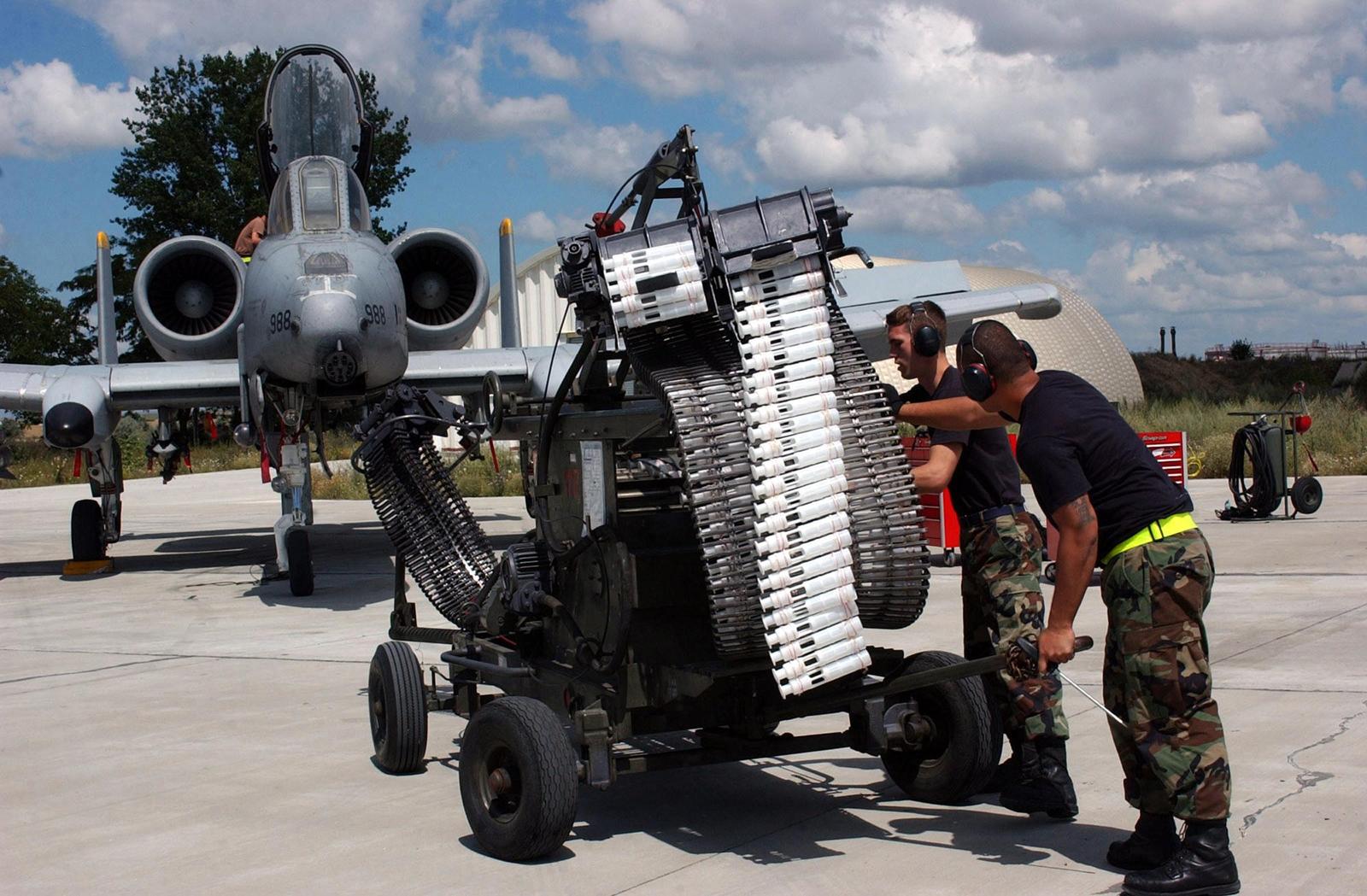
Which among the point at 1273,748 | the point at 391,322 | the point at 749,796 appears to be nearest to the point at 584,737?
the point at 749,796

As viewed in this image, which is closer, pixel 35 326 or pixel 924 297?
pixel 924 297

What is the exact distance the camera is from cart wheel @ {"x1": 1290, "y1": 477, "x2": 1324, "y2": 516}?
49.2ft

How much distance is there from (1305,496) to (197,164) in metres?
49.0

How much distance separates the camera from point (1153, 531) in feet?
13.0

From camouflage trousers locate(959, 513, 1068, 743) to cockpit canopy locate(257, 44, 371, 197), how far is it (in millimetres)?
9359

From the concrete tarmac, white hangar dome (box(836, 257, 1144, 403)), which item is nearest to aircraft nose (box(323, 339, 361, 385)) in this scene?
the concrete tarmac

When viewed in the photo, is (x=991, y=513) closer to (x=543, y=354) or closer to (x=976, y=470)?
(x=976, y=470)

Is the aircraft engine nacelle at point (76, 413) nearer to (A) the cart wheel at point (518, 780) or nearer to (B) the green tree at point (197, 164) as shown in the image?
(A) the cart wheel at point (518, 780)

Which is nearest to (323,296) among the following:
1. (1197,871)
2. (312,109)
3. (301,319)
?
(301,319)

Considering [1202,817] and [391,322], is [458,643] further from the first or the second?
[391,322]

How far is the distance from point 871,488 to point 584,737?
1221mm

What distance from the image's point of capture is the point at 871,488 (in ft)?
13.5

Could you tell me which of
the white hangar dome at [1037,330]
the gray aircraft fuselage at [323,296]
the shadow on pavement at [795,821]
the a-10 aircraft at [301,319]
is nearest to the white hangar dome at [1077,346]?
the white hangar dome at [1037,330]

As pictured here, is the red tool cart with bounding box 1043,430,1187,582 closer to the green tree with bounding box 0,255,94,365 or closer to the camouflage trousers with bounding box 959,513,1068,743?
the camouflage trousers with bounding box 959,513,1068,743
